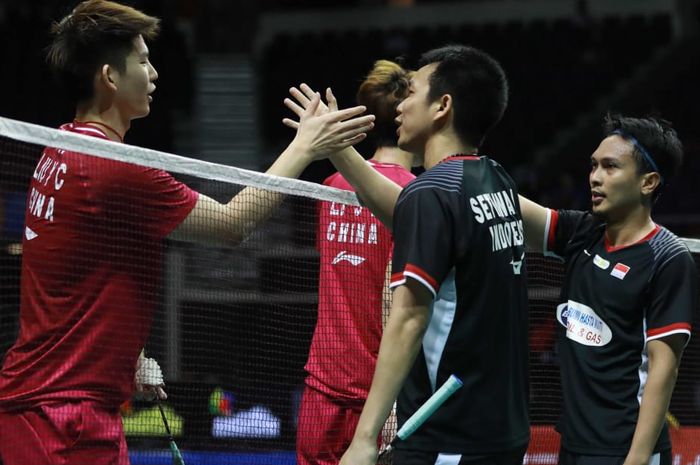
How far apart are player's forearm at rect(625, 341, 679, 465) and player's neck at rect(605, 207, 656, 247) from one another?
446 mm

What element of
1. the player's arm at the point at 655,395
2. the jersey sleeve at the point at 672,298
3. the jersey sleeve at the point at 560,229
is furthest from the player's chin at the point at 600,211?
the player's arm at the point at 655,395

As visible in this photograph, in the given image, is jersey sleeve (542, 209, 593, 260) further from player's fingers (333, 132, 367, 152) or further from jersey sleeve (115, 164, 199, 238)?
jersey sleeve (115, 164, 199, 238)

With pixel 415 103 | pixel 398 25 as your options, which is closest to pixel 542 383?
pixel 415 103

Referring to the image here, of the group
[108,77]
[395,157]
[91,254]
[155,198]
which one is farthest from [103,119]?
[395,157]

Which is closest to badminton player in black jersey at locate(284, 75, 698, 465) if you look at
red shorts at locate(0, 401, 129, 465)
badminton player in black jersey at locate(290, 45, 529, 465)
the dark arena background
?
badminton player in black jersey at locate(290, 45, 529, 465)

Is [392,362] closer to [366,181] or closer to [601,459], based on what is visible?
[366,181]

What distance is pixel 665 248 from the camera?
3764 mm

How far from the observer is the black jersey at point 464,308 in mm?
3057

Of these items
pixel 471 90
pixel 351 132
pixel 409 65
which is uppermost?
pixel 409 65

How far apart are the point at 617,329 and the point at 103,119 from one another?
6.06ft

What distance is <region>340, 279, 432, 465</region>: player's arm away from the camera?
2922 millimetres

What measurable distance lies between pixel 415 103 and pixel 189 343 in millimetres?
1576

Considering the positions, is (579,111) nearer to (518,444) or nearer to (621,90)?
(621,90)

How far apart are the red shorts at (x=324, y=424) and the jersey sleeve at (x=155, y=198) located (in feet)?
3.91
